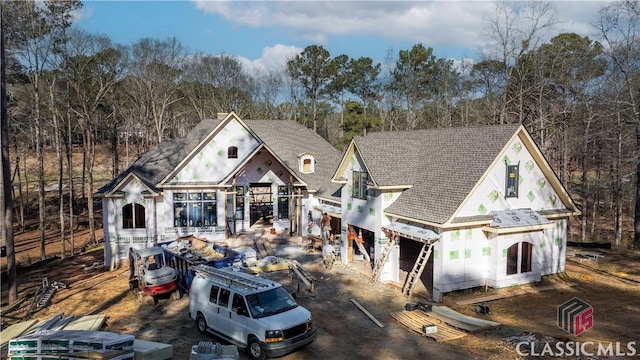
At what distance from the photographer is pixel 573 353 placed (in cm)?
1287

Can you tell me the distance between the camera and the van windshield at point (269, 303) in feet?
44.4

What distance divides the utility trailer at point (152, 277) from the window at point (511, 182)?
15503 millimetres

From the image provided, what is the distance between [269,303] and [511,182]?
13167 mm

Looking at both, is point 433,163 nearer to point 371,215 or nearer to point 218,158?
point 371,215

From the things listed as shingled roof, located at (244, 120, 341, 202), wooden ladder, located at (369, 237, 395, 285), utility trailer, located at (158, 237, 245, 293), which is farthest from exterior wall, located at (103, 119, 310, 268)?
wooden ladder, located at (369, 237, 395, 285)

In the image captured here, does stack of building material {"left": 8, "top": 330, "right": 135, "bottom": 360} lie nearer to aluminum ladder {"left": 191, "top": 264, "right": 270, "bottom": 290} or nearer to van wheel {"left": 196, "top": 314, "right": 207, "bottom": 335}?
van wheel {"left": 196, "top": 314, "right": 207, "bottom": 335}

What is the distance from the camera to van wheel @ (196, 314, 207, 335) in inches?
599

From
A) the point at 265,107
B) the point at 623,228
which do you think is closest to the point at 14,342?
the point at 623,228

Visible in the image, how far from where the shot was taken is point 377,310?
58.6 ft

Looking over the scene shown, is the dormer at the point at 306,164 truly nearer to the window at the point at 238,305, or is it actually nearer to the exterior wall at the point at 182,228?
the exterior wall at the point at 182,228

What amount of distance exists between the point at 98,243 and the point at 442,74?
1753 inches

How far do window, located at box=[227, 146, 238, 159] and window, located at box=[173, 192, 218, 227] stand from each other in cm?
276

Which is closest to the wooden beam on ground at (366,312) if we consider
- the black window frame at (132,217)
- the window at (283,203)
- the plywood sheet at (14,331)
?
the plywood sheet at (14,331)

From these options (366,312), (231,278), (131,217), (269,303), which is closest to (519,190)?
(366,312)
